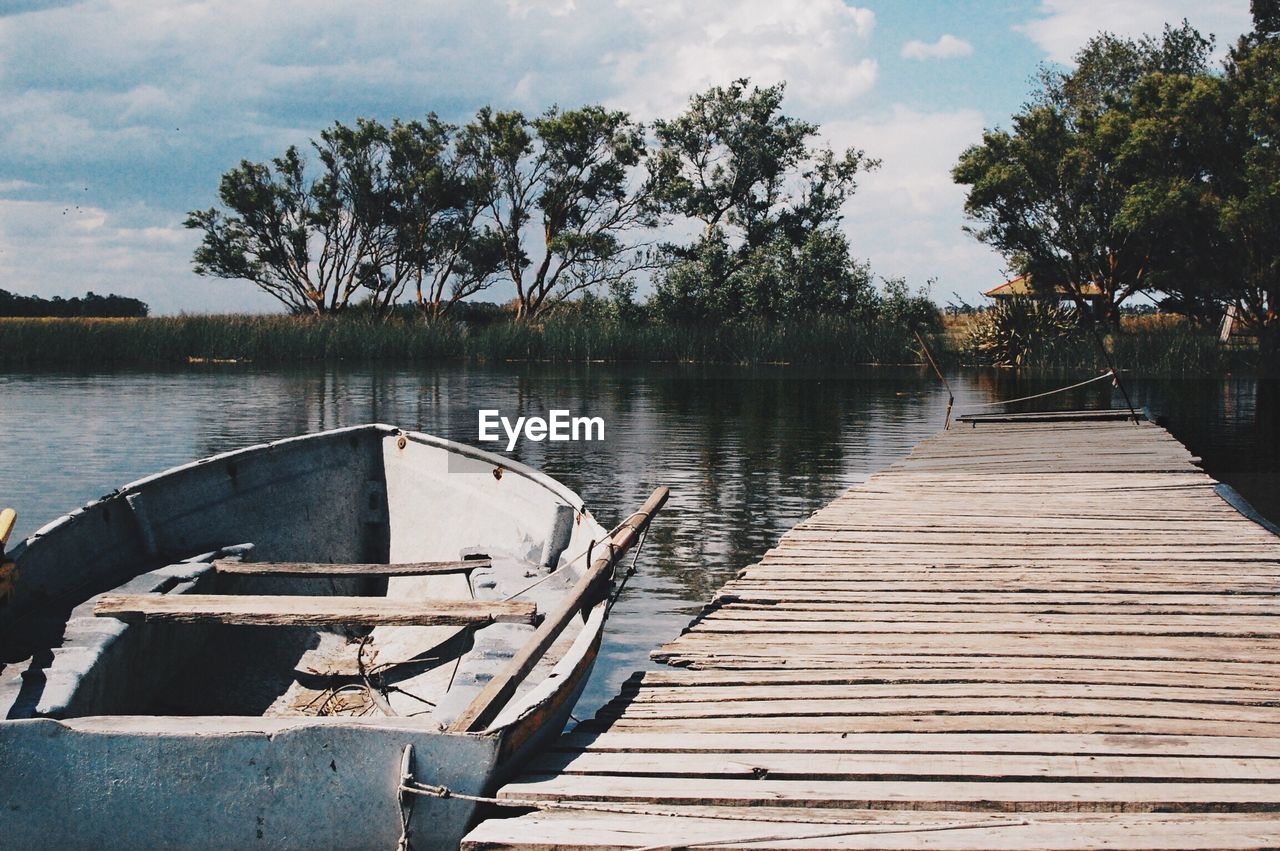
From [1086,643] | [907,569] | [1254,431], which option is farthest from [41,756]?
[1254,431]

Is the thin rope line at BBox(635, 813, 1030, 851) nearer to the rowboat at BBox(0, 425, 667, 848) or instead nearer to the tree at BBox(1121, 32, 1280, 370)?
the rowboat at BBox(0, 425, 667, 848)

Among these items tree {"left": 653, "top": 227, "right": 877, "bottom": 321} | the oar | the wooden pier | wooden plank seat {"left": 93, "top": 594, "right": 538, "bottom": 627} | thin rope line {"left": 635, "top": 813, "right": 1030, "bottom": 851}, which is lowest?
thin rope line {"left": 635, "top": 813, "right": 1030, "bottom": 851}

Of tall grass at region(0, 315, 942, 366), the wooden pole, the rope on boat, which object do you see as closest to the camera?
the rope on boat

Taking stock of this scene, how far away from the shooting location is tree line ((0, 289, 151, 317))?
65.8 m

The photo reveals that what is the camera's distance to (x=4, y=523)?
537 centimetres

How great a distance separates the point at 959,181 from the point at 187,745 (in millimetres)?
45811

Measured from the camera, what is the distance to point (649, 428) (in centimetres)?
2289

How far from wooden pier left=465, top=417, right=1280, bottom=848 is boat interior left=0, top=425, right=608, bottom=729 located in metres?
0.61

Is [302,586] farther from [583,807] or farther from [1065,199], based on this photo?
[1065,199]

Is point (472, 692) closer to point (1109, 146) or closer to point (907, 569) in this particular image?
point (907, 569)

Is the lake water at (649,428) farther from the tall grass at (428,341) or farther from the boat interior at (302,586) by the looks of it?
the tall grass at (428,341)

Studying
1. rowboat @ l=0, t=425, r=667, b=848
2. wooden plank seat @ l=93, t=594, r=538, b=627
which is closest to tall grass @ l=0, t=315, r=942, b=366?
rowboat @ l=0, t=425, r=667, b=848

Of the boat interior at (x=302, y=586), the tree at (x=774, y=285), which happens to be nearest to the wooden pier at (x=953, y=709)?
the boat interior at (x=302, y=586)

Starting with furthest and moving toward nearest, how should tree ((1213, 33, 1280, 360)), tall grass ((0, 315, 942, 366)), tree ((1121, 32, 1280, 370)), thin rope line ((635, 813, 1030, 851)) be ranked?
tall grass ((0, 315, 942, 366)) → tree ((1121, 32, 1280, 370)) → tree ((1213, 33, 1280, 360)) → thin rope line ((635, 813, 1030, 851))
